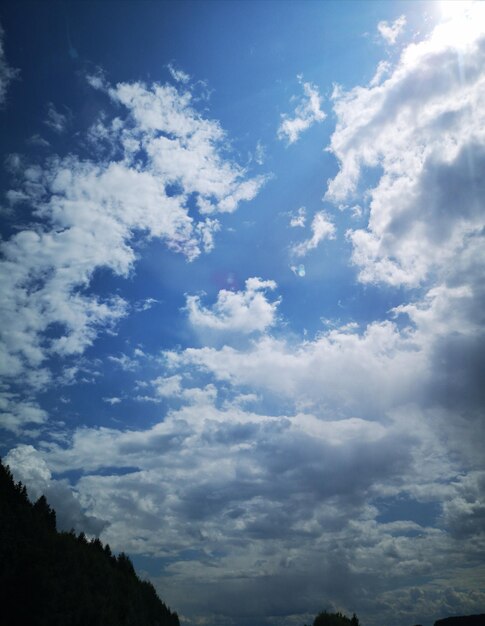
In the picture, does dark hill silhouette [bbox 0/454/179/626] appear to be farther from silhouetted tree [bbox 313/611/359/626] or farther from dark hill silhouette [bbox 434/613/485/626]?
dark hill silhouette [bbox 434/613/485/626]

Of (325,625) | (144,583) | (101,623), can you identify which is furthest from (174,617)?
(101,623)

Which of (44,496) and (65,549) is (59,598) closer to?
(65,549)

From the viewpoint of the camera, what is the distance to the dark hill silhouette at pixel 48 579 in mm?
30062

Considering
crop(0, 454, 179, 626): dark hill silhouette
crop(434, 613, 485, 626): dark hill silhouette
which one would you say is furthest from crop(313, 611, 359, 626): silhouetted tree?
crop(434, 613, 485, 626): dark hill silhouette

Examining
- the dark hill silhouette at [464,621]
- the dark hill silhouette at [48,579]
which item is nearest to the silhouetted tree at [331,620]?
the dark hill silhouette at [48,579]

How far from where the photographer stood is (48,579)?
31406mm

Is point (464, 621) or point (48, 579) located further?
point (464, 621)

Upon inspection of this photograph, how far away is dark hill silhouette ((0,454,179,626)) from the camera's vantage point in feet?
98.6

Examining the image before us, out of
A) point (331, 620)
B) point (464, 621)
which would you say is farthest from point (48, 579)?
point (464, 621)

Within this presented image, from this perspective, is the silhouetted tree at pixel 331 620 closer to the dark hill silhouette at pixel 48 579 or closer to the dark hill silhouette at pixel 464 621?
the dark hill silhouette at pixel 48 579

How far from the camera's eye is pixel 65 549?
115ft

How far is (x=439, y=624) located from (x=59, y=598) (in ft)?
285

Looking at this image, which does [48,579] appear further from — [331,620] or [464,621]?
[464,621]

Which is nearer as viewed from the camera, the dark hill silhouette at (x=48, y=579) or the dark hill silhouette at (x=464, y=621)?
the dark hill silhouette at (x=48, y=579)
